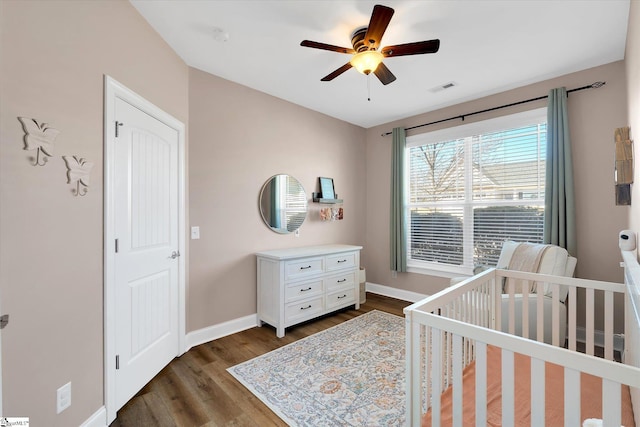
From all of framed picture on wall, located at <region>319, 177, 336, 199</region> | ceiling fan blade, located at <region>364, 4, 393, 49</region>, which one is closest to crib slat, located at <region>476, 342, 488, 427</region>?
ceiling fan blade, located at <region>364, 4, 393, 49</region>

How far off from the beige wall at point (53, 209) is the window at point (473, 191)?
347cm

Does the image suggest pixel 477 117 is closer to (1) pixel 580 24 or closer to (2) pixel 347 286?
(1) pixel 580 24

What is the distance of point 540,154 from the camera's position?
2928 mm

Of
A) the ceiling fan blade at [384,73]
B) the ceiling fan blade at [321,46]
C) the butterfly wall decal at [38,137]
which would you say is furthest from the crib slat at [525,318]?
the butterfly wall decal at [38,137]

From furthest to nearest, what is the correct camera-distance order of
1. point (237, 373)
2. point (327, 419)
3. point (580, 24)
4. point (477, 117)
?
point (477, 117)
point (237, 373)
point (580, 24)
point (327, 419)

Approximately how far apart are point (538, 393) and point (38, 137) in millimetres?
2197

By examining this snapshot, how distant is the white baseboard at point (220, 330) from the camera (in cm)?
261

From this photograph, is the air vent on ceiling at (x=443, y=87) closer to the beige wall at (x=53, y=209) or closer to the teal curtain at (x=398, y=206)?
the teal curtain at (x=398, y=206)

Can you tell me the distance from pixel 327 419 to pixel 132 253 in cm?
166

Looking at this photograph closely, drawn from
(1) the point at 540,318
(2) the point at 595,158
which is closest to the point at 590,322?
(1) the point at 540,318

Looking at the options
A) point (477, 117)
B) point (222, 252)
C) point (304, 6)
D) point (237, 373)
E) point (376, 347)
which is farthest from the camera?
point (477, 117)

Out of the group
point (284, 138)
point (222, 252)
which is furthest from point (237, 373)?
point (284, 138)

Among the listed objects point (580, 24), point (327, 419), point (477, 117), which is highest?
point (580, 24)

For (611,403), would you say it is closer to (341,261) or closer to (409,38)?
(409,38)
